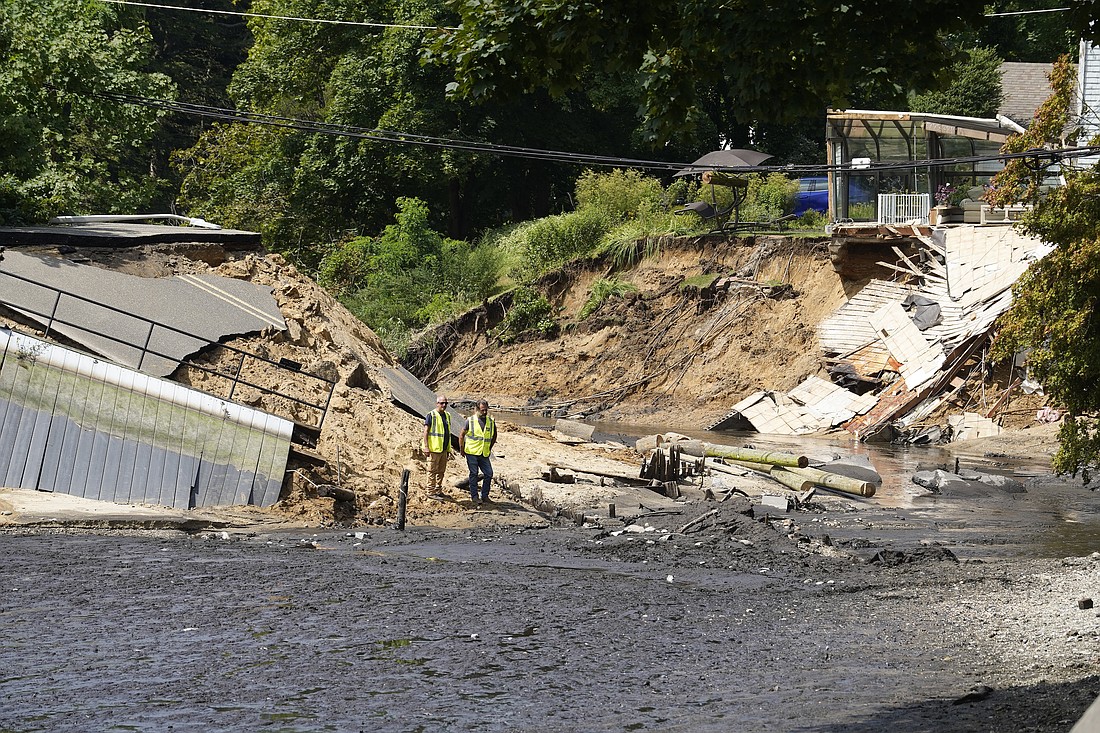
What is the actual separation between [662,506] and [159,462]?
766 cm

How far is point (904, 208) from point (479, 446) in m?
21.3

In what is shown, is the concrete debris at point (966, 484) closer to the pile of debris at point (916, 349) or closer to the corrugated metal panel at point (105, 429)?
the pile of debris at point (916, 349)

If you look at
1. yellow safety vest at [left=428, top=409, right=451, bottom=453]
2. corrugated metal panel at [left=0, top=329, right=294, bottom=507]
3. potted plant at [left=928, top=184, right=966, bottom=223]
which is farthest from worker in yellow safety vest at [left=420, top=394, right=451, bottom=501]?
potted plant at [left=928, top=184, right=966, bottom=223]

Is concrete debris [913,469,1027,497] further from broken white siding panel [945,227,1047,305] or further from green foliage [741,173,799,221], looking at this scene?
green foliage [741,173,799,221]

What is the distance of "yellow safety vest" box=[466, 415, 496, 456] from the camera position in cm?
1927

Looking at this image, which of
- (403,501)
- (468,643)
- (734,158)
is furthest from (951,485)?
(734,158)

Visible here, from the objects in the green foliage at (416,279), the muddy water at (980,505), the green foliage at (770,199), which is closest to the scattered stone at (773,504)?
the muddy water at (980,505)

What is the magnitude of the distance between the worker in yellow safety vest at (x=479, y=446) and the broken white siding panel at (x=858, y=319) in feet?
57.7

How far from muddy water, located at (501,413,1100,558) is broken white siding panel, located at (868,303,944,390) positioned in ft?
8.98

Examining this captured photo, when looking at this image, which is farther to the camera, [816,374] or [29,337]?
[816,374]

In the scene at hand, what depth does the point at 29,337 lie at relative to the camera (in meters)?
17.9

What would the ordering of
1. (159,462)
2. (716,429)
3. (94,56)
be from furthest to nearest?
(716,429) < (94,56) < (159,462)

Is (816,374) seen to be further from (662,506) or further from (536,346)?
(662,506)

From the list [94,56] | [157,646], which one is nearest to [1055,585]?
[157,646]
